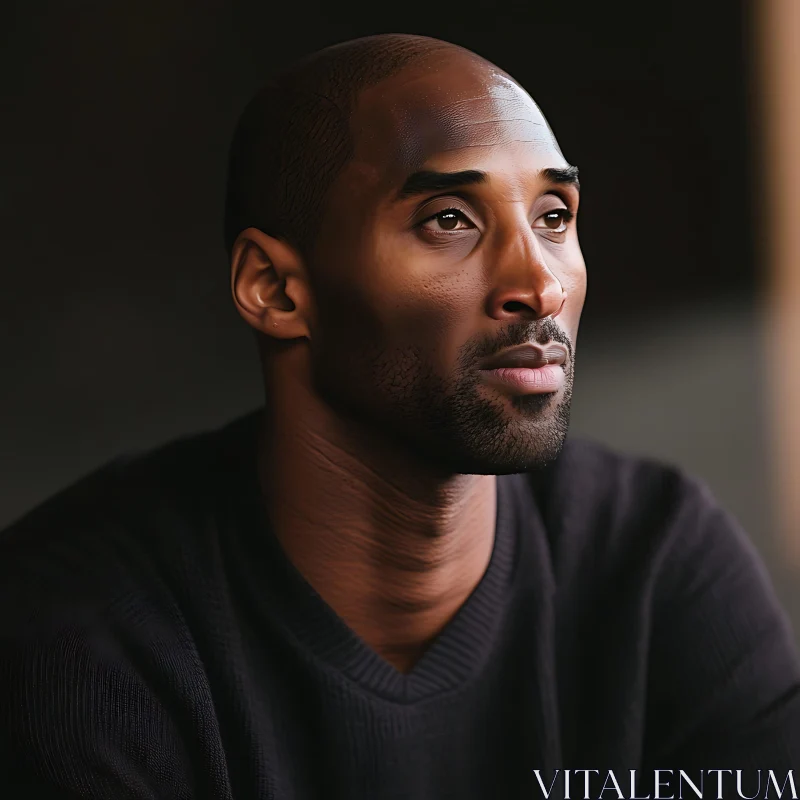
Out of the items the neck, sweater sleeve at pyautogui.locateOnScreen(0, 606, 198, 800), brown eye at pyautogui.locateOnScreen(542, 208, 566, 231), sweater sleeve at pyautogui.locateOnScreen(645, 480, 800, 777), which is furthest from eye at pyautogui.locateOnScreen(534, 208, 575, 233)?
sweater sleeve at pyautogui.locateOnScreen(0, 606, 198, 800)

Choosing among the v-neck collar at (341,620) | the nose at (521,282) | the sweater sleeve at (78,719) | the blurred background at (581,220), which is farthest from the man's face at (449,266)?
the blurred background at (581,220)

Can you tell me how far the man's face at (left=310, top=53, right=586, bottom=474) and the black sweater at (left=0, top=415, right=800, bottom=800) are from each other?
0.18 meters

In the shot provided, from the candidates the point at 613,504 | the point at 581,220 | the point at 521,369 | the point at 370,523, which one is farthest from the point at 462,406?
the point at 581,220

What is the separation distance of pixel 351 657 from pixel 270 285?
0.31 m

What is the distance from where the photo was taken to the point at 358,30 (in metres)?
1.41

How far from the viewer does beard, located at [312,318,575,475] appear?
90 cm

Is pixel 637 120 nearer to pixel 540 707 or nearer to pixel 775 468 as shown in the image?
pixel 775 468

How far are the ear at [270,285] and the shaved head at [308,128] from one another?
0.5 inches

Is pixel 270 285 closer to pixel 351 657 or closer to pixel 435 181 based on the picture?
pixel 435 181

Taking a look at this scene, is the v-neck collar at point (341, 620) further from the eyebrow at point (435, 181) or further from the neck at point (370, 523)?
the eyebrow at point (435, 181)

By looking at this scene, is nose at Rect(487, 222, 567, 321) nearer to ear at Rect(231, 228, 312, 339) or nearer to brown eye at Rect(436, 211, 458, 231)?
brown eye at Rect(436, 211, 458, 231)

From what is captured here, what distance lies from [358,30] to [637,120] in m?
0.36

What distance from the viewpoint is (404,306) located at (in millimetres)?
899

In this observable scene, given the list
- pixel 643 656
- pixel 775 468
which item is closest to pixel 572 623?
pixel 643 656
